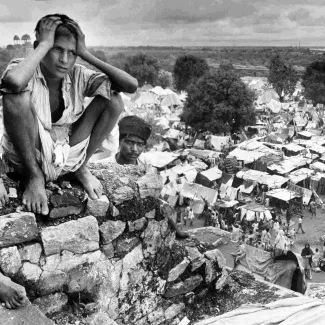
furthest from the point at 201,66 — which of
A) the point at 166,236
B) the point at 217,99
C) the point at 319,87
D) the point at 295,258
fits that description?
the point at 166,236

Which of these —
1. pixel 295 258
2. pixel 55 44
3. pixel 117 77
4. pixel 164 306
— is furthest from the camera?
pixel 295 258

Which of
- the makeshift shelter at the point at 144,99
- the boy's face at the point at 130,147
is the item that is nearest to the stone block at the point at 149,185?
the boy's face at the point at 130,147

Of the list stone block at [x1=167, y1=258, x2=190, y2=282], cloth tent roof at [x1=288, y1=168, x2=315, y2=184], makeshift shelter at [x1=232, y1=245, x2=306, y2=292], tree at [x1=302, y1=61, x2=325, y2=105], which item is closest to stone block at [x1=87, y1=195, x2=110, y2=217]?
stone block at [x1=167, y1=258, x2=190, y2=282]

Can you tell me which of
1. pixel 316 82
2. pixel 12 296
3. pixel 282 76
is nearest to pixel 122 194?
pixel 12 296

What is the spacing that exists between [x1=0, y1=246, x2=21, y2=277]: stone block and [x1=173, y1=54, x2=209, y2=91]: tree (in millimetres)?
44129

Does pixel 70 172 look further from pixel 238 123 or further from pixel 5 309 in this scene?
pixel 238 123

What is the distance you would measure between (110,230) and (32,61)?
1.71 meters

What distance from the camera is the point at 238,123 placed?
29.4 meters

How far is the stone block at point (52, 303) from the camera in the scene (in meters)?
3.64

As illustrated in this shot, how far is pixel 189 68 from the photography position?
47.6m

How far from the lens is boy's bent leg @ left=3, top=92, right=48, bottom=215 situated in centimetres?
344

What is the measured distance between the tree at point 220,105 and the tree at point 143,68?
874 inches

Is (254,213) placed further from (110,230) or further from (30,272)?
(30,272)

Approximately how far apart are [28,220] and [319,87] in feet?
135
